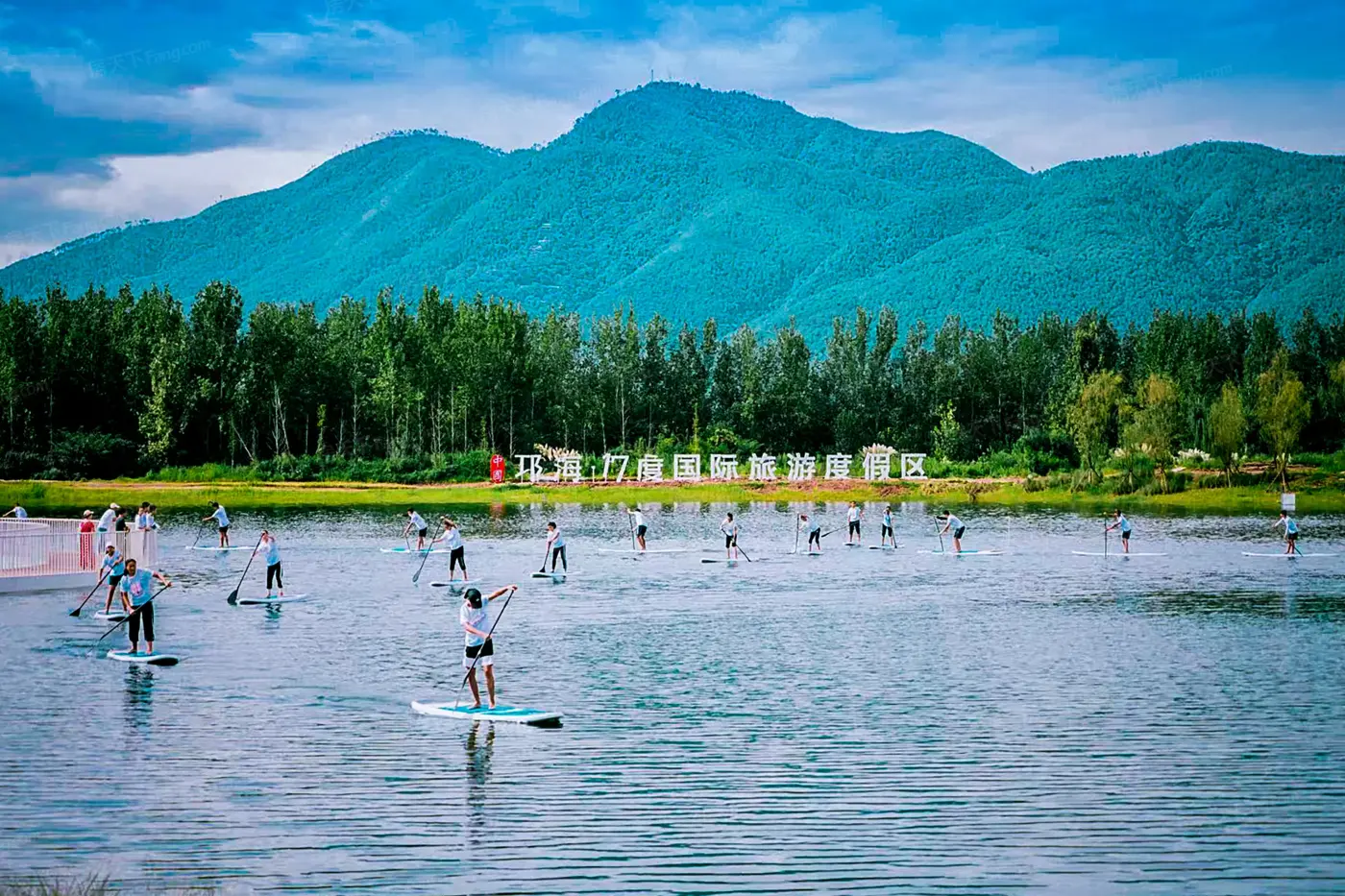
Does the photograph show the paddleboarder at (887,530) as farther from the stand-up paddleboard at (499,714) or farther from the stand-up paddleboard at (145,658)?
the stand-up paddleboard at (499,714)

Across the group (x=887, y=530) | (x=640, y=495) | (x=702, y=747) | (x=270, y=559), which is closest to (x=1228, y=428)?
(x=887, y=530)

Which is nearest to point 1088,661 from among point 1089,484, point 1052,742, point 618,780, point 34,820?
point 1052,742

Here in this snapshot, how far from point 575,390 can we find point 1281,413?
5909cm

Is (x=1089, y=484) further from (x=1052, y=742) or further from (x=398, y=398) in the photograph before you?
(x=1052, y=742)

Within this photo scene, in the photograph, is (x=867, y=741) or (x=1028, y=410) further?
(x=1028, y=410)

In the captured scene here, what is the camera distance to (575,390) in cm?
12444

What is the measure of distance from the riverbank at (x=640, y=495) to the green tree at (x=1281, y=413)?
8.30 feet

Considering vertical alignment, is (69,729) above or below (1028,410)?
below

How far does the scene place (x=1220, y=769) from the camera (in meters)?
21.1

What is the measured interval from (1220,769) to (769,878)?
346 inches

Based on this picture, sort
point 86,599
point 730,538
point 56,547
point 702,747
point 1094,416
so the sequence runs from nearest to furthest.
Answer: point 702,747 → point 86,599 → point 56,547 → point 730,538 → point 1094,416

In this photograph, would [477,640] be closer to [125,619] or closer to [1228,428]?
[125,619]

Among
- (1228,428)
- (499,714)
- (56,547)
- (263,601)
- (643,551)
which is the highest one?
(1228,428)

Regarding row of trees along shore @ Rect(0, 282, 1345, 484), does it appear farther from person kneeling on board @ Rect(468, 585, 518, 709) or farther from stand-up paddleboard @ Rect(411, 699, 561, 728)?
stand-up paddleboard @ Rect(411, 699, 561, 728)
